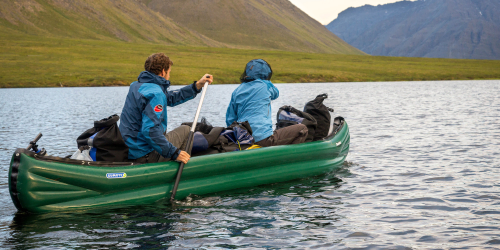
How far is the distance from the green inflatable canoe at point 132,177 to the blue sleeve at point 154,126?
0.46 m

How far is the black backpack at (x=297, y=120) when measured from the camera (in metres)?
11.7

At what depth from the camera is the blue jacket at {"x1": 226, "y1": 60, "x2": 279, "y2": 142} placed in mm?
10531

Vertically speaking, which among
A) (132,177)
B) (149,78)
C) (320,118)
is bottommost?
(132,177)

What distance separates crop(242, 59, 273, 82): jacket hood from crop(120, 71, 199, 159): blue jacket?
2340 millimetres

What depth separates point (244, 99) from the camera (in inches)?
417

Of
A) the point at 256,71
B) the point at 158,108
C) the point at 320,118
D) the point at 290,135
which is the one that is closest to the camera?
the point at 158,108

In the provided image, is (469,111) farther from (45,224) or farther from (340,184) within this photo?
(45,224)

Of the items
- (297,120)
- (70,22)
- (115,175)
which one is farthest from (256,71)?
(70,22)

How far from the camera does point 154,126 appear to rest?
863 cm

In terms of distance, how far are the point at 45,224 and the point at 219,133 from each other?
3851 millimetres

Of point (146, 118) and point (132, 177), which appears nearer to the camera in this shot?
point (146, 118)

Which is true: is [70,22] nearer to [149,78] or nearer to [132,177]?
[149,78]

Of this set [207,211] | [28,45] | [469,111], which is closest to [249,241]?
[207,211]

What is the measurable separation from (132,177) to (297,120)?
14.8 ft
